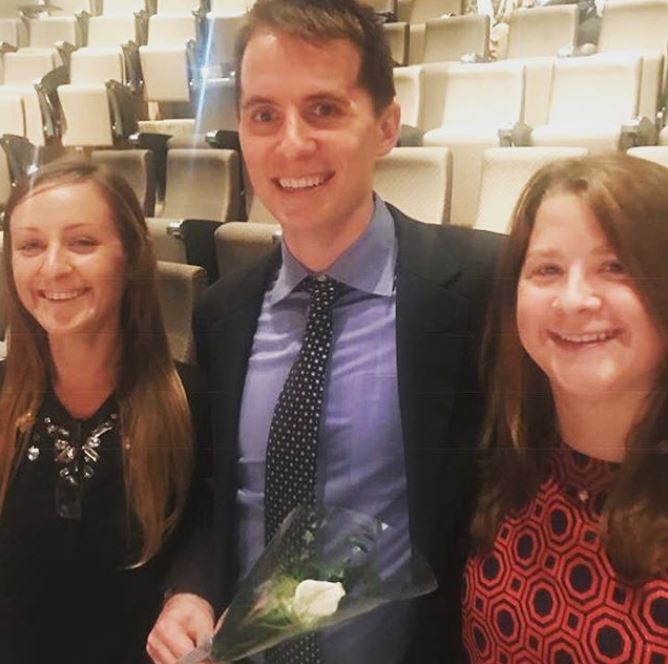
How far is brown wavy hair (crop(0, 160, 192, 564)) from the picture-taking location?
467mm

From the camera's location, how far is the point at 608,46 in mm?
1345

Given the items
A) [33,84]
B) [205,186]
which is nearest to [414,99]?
[205,186]

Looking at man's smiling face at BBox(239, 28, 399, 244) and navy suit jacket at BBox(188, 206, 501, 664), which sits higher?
man's smiling face at BBox(239, 28, 399, 244)

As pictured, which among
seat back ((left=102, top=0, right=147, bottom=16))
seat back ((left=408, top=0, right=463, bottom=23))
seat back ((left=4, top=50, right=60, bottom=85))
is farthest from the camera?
seat back ((left=102, top=0, right=147, bottom=16))

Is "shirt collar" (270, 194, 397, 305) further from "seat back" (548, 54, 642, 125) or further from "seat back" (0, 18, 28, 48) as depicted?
"seat back" (0, 18, 28, 48)

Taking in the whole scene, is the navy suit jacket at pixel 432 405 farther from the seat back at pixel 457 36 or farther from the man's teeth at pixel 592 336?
the seat back at pixel 457 36

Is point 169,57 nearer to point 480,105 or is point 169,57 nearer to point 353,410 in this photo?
point 480,105

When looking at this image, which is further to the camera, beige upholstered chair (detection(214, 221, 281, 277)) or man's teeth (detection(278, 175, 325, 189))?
beige upholstered chair (detection(214, 221, 281, 277))

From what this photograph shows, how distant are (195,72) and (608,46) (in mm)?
649

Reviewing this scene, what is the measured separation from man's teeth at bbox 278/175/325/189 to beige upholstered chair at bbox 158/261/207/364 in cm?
13

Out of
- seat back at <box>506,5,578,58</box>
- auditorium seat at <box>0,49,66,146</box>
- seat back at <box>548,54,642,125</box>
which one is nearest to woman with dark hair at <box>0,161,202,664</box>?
auditorium seat at <box>0,49,66,146</box>

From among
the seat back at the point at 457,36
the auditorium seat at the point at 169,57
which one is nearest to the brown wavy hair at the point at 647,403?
the auditorium seat at the point at 169,57

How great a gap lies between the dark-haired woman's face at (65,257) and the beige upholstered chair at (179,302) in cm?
5

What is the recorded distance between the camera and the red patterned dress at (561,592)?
35 cm
